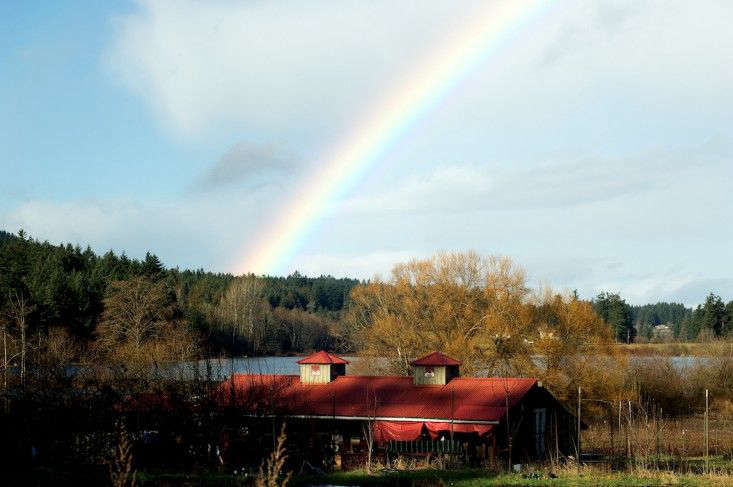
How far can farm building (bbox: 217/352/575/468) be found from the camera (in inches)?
1040

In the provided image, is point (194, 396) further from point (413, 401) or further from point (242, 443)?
point (413, 401)

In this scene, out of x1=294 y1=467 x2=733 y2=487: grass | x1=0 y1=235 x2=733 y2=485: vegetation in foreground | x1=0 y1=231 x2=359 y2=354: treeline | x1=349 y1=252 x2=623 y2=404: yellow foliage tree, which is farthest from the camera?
x1=0 y1=231 x2=359 y2=354: treeline

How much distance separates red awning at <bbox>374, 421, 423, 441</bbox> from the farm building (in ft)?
0.12

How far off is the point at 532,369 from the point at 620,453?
53.2 feet

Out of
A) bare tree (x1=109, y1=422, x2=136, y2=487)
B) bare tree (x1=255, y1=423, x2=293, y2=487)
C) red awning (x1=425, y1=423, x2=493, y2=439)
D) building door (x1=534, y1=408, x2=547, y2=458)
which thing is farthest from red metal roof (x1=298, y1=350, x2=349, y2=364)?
bare tree (x1=255, y1=423, x2=293, y2=487)

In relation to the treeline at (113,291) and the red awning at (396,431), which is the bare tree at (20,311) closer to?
the treeline at (113,291)

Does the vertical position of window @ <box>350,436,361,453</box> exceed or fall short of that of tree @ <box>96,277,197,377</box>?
it falls short

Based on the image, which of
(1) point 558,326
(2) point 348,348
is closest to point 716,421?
(1) point 558,326

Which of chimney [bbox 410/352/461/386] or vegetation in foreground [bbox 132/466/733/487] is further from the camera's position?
chimney [bbox 410/352/461/386]

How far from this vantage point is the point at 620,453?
31797mm

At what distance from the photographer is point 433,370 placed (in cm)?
3544

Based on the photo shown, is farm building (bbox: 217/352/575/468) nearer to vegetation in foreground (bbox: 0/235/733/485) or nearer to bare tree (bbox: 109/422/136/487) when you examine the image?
vegetation in foreground (bbox: 0/235/733/485)

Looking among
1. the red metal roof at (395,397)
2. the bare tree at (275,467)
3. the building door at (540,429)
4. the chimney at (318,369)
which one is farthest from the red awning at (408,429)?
the bare tree at (275,467)

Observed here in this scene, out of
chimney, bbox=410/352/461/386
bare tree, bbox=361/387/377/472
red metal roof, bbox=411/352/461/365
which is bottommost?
bare tree, bbox=361/387/377/472
